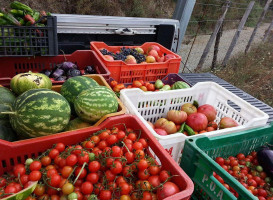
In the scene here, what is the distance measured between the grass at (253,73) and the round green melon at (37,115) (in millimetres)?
4445

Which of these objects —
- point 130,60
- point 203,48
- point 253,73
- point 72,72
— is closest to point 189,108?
point 130,60

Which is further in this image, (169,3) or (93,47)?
(169,3)

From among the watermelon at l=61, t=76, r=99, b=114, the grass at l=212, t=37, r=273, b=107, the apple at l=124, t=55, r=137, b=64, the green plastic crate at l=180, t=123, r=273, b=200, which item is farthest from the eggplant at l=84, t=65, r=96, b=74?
the grass at l=212, t=37, r=273, b=107

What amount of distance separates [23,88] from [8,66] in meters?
0.72

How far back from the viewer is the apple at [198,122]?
1.99 m

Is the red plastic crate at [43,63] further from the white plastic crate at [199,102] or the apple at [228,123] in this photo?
the apple at [228,123]

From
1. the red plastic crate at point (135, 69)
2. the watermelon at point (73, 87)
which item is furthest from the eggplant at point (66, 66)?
the watermelon at point (73, 87)

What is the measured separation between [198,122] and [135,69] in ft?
3.02

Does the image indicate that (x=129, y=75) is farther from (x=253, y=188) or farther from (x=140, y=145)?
(x=253, y=188)

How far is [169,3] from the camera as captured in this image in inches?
478

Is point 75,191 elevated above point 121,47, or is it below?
below

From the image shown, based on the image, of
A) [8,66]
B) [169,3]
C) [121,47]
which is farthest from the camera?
[169,3]

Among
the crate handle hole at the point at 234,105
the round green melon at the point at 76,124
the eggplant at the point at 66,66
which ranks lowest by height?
the crate handle hole at the point at 234,105

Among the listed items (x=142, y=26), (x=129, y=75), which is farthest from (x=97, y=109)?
(x=142, y=26)
